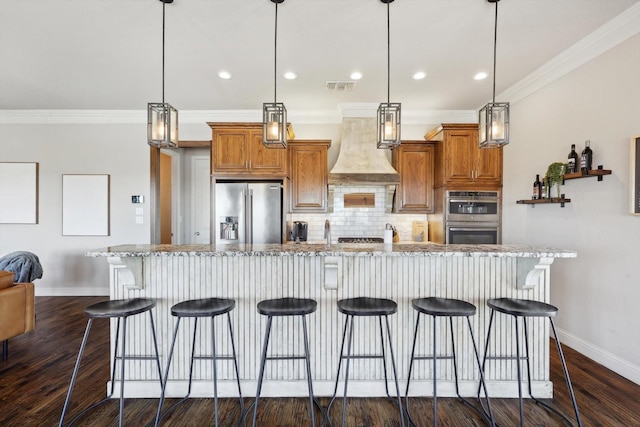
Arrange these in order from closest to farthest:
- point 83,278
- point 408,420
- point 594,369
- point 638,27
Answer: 1. point 408,420
2. point 638,27
3. point 594,369
4. point 83,278

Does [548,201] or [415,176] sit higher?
[415,176]

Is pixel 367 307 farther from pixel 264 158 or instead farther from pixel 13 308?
pixel 13 308

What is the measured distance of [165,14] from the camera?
2.36 metres

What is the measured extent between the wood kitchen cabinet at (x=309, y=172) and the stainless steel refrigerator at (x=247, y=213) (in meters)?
0.38

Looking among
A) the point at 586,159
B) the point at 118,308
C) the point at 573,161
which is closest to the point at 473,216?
the point at 573,161

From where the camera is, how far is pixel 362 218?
15.3ft

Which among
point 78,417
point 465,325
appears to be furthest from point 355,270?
point 78,417

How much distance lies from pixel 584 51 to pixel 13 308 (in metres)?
5.53

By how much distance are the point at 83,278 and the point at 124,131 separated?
2.32 meters

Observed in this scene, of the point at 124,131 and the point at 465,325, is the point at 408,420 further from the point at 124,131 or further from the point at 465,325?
the point at 124,131

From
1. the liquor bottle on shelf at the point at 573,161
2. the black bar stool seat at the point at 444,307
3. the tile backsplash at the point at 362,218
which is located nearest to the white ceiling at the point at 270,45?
the liquor bottle on shelf at the point at 573,161

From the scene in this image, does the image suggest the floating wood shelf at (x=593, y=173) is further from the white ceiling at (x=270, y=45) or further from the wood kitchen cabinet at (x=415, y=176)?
the wood kitchen cabinet at (x=415, y=176)

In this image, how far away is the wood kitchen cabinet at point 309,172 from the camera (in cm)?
430

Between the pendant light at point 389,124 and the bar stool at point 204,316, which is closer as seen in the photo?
the bar stool at point 204,316
